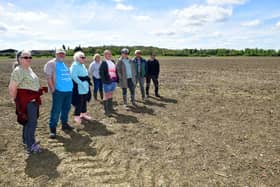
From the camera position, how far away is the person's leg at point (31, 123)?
17.1 ft

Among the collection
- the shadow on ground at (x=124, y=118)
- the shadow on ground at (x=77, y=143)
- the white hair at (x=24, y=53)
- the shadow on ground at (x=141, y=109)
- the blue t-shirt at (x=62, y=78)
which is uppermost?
the white hair at (x=24, y=53)

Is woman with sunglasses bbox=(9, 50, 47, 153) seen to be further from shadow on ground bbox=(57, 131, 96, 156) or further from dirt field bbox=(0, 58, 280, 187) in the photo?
shadow on ground bbox=(57, 131, 96, 156)

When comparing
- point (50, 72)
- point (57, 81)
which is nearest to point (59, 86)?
point (57, 81)

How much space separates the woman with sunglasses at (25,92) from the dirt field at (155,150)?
707 mm

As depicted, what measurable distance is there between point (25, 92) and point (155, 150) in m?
2.62

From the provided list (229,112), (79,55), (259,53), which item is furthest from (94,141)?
(259,53)

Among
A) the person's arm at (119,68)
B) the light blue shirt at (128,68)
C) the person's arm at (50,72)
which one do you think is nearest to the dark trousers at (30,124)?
the person's arm at (50,72)

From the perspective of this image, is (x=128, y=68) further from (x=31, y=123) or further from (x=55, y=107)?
(x=31, y=123)

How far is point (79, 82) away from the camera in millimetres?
6961

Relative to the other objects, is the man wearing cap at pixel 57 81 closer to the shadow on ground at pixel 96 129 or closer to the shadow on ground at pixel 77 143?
the shadow on ground at pixel 77 143

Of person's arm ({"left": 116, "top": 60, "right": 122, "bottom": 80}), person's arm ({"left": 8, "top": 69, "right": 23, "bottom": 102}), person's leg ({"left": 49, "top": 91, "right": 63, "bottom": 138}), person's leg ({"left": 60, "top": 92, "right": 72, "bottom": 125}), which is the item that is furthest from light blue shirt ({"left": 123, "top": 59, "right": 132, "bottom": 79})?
person's arm ({"left": 8, "top": 69, "right": 23, "bottom": 102})

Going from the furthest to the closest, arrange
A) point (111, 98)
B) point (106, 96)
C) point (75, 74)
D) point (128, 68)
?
point (128, 68), point (111, 98), point (106, 96), point (75, 74)

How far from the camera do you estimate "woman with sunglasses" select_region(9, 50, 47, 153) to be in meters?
5.00

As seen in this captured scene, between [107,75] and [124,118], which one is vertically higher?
[107,75]
